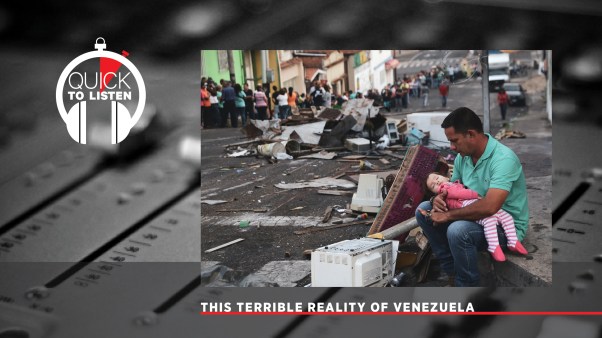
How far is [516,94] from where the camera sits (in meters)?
4.12

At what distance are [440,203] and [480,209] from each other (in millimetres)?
199

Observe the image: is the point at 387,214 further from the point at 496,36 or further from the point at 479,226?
the point at 496,36

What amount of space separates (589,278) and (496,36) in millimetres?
1312

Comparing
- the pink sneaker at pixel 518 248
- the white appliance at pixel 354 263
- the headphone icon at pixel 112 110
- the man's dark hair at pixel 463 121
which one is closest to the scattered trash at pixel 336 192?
the white appliance at pixel 354 263

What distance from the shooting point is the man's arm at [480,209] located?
4.03 m

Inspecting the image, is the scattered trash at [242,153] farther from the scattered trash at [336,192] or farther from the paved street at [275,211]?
the scattered trash at [336,192]

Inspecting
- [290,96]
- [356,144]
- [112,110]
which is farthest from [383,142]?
[112,110]

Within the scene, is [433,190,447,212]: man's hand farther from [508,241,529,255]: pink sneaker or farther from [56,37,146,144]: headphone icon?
[56,37,146,144]: headphone icon

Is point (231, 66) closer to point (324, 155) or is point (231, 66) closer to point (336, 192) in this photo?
point (324, 155)

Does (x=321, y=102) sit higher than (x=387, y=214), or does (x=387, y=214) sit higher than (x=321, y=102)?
(x=321, y=102)

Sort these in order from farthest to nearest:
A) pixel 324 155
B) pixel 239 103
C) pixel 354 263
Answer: pixel 324 155, pixel 239 103, pixel 354 263

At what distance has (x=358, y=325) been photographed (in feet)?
13.5

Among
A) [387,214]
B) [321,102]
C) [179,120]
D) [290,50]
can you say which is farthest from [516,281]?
[179,120]

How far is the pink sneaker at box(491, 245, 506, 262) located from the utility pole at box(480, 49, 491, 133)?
1.97 feet
